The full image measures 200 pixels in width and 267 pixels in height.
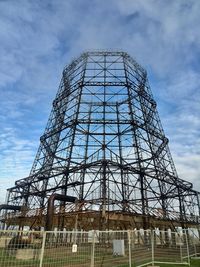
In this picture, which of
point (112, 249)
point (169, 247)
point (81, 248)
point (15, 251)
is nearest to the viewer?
point (15, 251)

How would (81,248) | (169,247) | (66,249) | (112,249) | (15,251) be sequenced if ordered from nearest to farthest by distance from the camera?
(15,251), (66,249), (81,248), (112,249), (169,247)

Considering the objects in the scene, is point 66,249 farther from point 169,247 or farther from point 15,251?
point 169,247

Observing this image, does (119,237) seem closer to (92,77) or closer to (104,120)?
(104,120)

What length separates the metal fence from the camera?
6.92 m

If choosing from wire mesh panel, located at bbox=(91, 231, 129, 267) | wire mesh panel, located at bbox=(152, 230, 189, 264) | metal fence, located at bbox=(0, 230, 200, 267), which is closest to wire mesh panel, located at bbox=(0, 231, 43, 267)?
metal fence, located at bbox=(0, 230, 200, 267)

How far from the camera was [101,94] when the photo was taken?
33.5m

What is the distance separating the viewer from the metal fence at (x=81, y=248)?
6918 millimetres

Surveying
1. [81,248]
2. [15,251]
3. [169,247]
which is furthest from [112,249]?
[15,251]

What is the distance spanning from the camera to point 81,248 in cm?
774

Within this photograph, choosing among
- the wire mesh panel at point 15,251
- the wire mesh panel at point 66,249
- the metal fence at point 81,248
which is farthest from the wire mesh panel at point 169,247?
the wire mesh panel at point 15,251

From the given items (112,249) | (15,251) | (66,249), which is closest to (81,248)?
(66,249)

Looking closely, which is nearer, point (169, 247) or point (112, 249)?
point (112, 249)

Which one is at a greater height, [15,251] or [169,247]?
[169,247]

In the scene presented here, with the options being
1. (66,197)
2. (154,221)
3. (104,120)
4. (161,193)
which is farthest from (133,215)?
(104,120)
